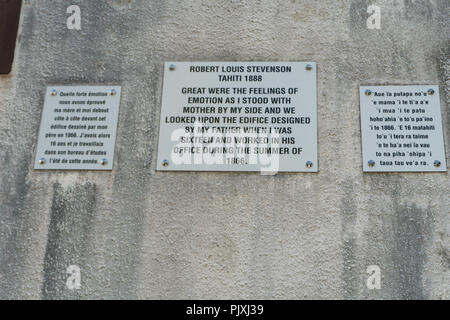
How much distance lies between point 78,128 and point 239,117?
1.10 meters

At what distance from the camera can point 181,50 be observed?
3.41 metres

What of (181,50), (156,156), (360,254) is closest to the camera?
(360,254)

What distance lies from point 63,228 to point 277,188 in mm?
1393

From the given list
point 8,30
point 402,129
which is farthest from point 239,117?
point 8,30

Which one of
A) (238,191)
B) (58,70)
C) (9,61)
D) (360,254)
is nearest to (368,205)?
(360,254)

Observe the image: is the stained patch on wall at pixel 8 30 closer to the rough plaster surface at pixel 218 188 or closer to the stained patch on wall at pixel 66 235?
the rough plaster surface at pixel 218 188

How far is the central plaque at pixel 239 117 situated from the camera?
3127 mm

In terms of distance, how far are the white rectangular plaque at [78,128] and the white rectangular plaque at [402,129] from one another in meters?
1.70

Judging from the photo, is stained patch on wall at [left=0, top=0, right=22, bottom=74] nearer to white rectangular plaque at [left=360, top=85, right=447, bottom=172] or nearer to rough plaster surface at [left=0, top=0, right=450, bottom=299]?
rough plaster surface at [left=0, top=0, right=450, bottom=299]

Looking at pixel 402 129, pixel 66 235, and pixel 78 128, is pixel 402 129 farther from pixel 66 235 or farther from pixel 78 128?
pixel 66 235

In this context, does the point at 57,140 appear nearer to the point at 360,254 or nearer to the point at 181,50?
the point at 181,50

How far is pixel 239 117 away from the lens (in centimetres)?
321

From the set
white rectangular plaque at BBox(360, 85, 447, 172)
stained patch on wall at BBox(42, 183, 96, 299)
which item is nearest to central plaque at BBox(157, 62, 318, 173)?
white rectangular plaque at BBox(360, 85, 447, 172)

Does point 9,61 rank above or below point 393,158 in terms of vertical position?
above
